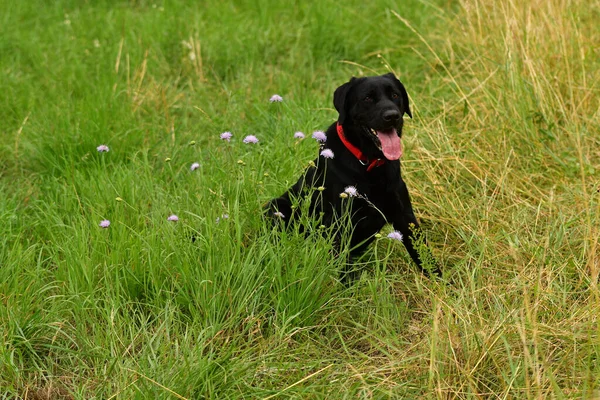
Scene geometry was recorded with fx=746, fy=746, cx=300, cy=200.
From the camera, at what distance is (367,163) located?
326 cm

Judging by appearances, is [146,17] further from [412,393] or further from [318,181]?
[412,393]

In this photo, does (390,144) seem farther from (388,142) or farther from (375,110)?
(375,110)

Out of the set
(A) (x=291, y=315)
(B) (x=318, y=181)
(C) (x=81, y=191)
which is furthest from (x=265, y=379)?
(C) (x=81, y=191)

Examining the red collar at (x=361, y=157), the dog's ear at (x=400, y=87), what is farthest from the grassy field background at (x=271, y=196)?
the dog's ear at (x=400, y=87)

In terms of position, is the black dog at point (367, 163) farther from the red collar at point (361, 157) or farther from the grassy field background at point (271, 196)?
the grassy field background at point (271, 196)

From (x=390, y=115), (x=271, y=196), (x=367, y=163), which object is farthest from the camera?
(x=271, y=196)

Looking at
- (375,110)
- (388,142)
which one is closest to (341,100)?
(375,110)

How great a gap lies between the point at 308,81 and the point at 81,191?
2191mm

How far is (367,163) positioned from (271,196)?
0.68 meters

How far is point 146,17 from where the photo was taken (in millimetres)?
6332

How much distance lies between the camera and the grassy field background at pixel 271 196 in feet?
8.29

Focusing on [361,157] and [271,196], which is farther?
[271,196]

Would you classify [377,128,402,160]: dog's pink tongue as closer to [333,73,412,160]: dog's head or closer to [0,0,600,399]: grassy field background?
[333,73,412,160]: dog's head

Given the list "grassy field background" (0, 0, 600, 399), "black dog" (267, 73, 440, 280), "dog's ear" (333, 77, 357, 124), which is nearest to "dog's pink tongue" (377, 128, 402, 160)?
"black dog" (267, 73, 440, 280)
